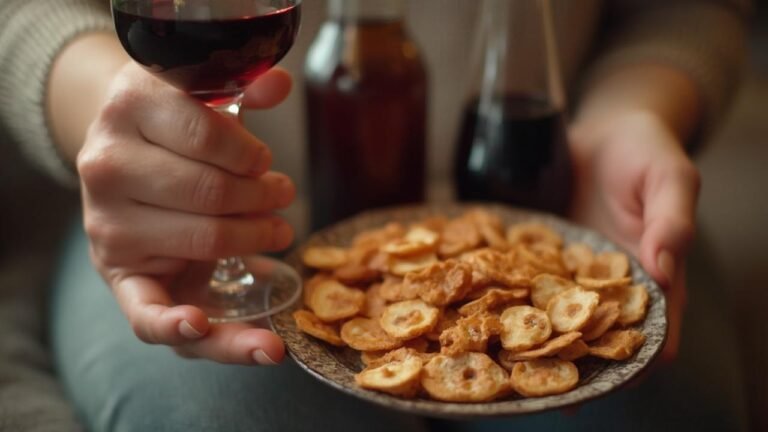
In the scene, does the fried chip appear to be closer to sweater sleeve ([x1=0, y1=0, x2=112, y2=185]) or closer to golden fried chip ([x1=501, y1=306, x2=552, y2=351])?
golden fried chip ([x1=501, y1=306, x2=552, y2=351])

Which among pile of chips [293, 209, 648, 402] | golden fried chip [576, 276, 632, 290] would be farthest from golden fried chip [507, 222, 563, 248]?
golden fried chip [576, 276, 632, 290]

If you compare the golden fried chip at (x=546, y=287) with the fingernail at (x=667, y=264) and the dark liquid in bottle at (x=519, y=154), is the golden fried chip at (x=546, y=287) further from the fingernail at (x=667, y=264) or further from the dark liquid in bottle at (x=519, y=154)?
the dark liquid in bottle at (x=519, y=154)

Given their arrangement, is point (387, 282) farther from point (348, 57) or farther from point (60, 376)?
point (60, 376)

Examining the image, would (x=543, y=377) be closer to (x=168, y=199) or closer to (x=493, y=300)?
(x=493, y=300)

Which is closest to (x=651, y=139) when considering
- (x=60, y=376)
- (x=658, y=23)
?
(x=658, y=23)

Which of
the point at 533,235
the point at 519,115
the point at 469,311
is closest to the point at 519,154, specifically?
the point at 519,115
